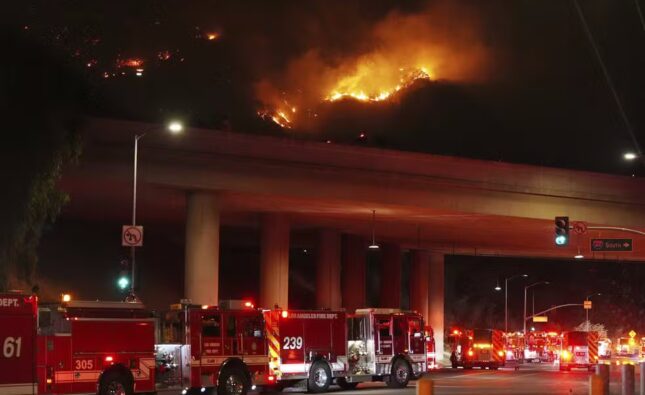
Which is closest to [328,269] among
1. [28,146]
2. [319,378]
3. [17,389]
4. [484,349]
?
[484,349]

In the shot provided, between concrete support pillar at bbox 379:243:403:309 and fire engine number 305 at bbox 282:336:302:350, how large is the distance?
33.0 m

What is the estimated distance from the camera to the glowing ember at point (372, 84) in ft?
176

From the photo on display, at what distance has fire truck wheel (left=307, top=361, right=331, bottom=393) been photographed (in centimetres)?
2991

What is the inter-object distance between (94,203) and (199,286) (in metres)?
7.41

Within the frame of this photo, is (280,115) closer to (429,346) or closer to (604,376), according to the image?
(429,346)

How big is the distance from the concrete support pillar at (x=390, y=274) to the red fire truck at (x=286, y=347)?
28.5 m

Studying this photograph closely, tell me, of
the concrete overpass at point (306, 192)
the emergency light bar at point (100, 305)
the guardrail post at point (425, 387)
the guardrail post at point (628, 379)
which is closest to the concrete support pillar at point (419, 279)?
the concrete overpass at point (306, 192)

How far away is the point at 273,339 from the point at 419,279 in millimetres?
40770

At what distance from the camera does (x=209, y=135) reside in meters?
35.5

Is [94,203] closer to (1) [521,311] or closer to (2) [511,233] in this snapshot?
(2) [511,233]

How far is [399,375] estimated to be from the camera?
32.9 metres

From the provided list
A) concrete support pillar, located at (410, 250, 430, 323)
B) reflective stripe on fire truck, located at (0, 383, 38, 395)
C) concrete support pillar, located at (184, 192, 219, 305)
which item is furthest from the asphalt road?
concrete support pillar, located at (410, 250, 430, 323)

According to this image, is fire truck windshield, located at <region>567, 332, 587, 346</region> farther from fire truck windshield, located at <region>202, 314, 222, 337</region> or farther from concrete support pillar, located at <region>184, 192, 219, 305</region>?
fire truck windshield, located at <region>202, 314, 222, 337</region>

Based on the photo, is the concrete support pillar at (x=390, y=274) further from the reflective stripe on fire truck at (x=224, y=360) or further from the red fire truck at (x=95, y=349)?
the red fire truck at (x=95, y=349)
